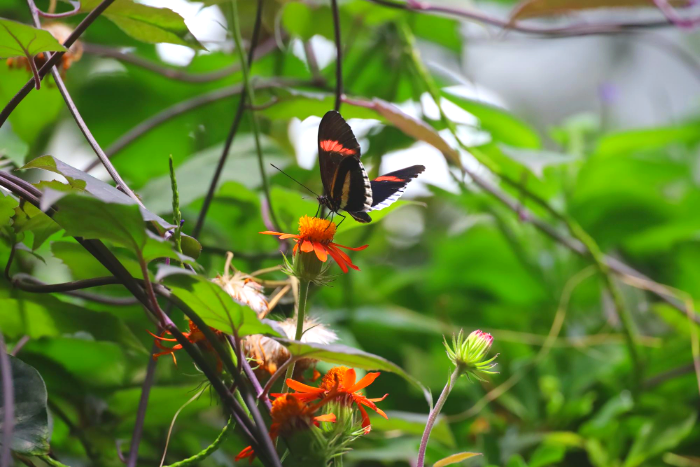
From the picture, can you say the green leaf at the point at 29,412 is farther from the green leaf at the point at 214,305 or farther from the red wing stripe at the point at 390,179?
the red wing stripe at the point at 390,179

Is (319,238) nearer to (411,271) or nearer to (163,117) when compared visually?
(163,117)

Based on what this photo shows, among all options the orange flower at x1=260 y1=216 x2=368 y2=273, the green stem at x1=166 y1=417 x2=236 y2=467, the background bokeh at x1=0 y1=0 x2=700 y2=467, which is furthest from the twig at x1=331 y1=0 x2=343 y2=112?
the green stem at x1=166 y1=417 x2=236 y2=467

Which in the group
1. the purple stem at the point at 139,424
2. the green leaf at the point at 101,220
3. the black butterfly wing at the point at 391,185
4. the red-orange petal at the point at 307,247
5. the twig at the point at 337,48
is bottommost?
the purple stem at the point at 139,424

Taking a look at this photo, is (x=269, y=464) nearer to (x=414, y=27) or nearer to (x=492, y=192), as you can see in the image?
(x=492, y=192)

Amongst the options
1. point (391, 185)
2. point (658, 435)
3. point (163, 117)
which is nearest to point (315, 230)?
point (391, 185)

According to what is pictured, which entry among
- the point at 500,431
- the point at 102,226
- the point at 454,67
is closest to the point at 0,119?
the point at 102,226

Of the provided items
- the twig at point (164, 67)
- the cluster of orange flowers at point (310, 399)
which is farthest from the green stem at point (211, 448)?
the twig at point (164, 67)

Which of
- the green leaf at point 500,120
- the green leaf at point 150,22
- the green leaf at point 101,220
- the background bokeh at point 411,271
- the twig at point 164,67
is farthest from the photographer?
the green leaf at point 500,120
